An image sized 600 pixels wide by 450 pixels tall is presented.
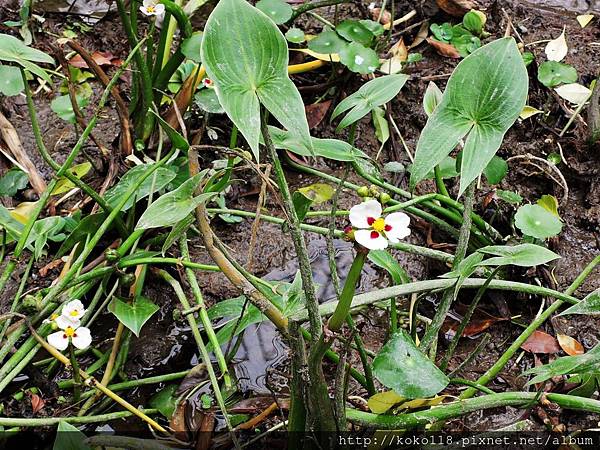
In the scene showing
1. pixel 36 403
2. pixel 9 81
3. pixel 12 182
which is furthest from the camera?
pixel 12 182

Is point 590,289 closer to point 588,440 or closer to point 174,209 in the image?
point 588,440

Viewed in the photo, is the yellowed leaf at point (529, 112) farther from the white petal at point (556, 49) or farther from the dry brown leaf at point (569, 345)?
the dry brown leaf at point (569, 345)

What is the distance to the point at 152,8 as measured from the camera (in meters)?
1.40

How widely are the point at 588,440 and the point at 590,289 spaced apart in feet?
1.31

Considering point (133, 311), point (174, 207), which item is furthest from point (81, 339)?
point (174, 207)

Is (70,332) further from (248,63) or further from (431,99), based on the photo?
(431,99)

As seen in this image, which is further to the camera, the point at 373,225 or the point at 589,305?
the point at 589,305

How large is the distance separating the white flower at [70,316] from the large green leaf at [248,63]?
20.5 inches

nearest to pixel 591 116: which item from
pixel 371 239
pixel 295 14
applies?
pixel 295 14

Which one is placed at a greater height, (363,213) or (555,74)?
(363,213)

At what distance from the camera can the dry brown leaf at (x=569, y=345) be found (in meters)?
1.35

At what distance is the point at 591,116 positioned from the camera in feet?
5.47

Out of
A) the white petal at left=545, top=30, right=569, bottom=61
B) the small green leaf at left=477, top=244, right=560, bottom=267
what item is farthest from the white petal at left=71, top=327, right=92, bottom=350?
the white petal at left=545, top=30, right=569, bottom=61

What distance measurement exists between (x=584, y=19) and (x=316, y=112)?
978mm
